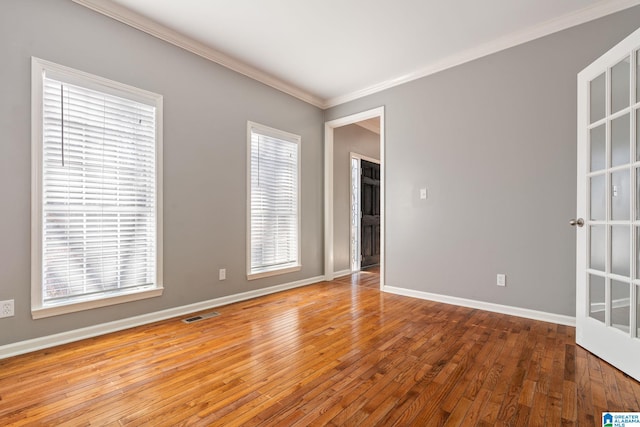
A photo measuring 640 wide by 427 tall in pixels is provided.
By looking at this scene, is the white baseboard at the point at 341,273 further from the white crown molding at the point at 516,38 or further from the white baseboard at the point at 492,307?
the white crown molding at the point at 516,38

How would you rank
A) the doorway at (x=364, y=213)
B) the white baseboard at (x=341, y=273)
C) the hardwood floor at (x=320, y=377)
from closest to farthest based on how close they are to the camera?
the hardwood floor at (x=320, y=377) < the white baseboard at (x=341, y=273) < the doorway at (x=364, y=213)

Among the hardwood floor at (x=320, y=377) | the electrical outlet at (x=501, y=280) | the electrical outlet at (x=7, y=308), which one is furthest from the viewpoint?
the electrical outlet at (x=501, y=280)

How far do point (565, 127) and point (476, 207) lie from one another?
1066mm

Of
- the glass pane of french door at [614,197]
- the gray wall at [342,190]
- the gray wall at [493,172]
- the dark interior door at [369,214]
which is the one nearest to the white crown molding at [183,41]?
the gray wall at [342,190]

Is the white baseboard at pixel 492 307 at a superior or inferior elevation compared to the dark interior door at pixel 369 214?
inferior

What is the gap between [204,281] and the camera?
3316mm

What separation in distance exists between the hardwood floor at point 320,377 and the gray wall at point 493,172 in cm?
59

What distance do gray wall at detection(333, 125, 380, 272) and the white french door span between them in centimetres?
329

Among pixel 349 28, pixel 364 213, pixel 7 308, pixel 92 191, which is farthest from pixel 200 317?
pixel 364 213

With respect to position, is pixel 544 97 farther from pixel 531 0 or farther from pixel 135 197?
pixel 135 197

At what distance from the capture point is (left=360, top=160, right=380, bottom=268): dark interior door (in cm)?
591

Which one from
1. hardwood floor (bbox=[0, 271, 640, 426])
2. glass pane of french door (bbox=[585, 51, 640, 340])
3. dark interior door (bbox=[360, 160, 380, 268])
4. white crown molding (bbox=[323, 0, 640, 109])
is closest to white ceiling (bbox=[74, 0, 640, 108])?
white crown molding (bbox=[323, 0, 640, 109])

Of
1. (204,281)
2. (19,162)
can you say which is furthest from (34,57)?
(204,281)

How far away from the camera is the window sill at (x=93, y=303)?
2.29 metres
